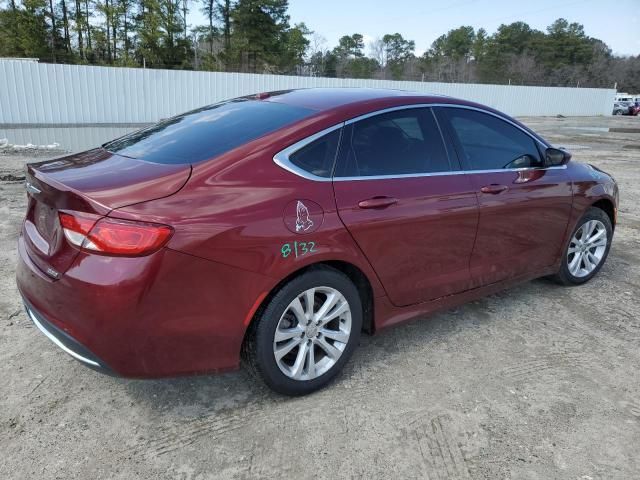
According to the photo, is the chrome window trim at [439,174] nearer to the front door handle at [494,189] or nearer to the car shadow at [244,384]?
the front door handle at [494,189]

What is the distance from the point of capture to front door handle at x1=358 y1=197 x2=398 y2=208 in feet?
9.19

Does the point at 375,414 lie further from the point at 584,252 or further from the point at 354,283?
the point at 584,252

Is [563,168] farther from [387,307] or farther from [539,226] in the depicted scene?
[387,307]

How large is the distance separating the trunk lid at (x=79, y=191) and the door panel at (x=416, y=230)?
0.91m

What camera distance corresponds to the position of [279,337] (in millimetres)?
2629

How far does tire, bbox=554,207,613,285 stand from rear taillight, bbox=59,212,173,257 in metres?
3.39

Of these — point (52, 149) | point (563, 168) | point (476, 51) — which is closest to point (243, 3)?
point (52, 149)

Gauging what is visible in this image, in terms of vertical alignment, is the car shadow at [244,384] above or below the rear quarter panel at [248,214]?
below

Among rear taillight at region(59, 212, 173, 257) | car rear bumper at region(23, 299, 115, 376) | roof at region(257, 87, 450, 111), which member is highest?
roof at region(257, 87, 450, 111)

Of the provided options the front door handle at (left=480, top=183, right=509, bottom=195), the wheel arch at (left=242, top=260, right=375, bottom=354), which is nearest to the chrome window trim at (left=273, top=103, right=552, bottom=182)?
the front door handle at (left=480, top=183, right=509, bottom=195)

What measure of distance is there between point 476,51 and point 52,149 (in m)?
79.6

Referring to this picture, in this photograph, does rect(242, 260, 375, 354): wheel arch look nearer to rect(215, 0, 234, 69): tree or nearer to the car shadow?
the car shadow

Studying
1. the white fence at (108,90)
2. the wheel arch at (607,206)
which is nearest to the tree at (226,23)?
the white fence at (108,90)

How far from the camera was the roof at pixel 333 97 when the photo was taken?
305 cm
